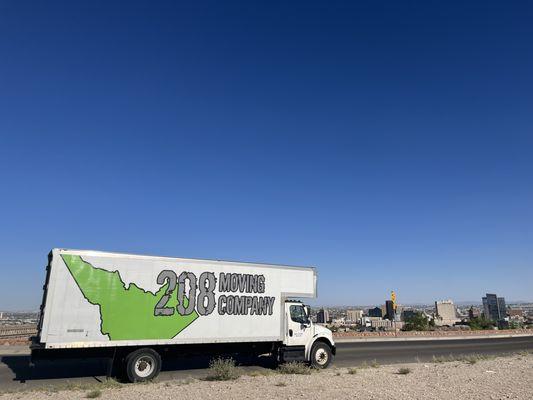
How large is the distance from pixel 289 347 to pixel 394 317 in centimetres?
1906

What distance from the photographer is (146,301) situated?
13.6 metres

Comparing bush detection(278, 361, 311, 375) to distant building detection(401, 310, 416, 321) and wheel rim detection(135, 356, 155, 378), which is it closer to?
wheel rim detection(135, 356, 155, 378)

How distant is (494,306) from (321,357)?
119375 millimetres

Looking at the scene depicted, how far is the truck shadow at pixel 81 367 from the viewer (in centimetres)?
1386

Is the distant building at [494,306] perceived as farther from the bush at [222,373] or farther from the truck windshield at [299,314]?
the bush at [222,373]

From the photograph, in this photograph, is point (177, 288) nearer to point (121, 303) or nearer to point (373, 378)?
point (121, 303)

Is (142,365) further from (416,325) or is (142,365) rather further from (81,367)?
(416,325)

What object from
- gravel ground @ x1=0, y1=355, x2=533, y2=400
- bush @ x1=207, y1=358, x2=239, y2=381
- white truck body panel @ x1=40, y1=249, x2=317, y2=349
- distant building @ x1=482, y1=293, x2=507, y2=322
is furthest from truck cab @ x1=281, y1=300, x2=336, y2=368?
distant building @ x1=482, y1=293, x2=507, y2=322

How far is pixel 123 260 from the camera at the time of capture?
44.0 ft

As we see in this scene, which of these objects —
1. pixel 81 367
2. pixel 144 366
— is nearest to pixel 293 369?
pixel 144 366

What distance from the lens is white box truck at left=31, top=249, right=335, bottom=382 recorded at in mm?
12508

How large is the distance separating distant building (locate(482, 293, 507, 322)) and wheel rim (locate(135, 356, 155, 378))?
122093 mm

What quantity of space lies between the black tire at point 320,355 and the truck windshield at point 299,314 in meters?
1.04

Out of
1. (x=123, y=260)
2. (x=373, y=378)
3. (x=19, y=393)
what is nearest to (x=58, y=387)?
(x=19, y=393)
